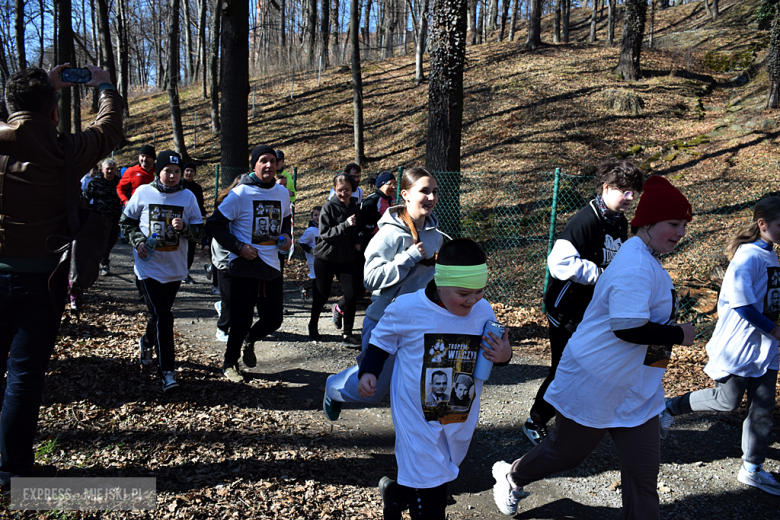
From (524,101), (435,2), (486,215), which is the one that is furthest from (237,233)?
(524,101)

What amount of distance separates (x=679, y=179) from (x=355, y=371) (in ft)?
37.8

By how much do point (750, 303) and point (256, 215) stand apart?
4.06 meters

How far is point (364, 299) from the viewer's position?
8.55 metres

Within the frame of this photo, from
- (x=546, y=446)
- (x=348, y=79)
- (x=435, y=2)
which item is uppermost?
(x=348, y=79)

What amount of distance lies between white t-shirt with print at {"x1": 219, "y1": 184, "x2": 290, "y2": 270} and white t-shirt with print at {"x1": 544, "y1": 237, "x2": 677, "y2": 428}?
3104mm

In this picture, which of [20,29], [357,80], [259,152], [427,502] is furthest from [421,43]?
[427,502]

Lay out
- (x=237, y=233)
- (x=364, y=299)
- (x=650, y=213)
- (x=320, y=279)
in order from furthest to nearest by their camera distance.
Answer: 1. (x=364, y=299)
2. (x=320, y=279)
3. (x=237, y=233)
4. (x=650, y=213)

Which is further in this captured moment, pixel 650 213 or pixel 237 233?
pixel 237 233

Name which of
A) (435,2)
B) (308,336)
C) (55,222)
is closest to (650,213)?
(55,222)

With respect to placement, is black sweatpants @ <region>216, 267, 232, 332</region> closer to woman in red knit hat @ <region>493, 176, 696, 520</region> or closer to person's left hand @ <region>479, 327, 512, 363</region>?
person's left hand @ <region>479, 327, 512, 363</region>

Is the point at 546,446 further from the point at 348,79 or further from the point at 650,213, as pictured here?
the point at 348,79

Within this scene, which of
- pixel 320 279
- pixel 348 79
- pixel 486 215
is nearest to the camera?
pixel 320 279

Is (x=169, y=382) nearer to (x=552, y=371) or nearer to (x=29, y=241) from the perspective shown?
(x=29, y=241)

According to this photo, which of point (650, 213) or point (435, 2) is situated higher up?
point (435, 2)
